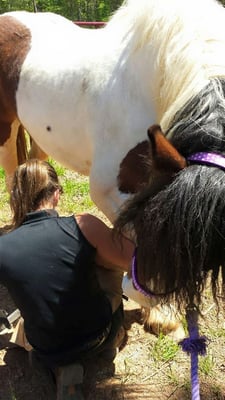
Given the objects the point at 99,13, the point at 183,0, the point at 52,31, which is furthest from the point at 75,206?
the point at 99,13

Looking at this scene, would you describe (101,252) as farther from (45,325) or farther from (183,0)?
(183,0)

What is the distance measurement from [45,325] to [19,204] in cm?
52

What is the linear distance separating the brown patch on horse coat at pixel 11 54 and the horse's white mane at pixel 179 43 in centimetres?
77

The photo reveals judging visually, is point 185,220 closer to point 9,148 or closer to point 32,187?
point 32,187

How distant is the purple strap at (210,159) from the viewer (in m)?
1.28

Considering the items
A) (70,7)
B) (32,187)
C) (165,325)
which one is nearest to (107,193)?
(32,187)

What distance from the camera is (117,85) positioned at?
2.13 metres

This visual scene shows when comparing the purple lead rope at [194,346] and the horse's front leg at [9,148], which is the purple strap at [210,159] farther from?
the horse's front leg at [9,148]

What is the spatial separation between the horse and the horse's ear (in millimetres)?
104

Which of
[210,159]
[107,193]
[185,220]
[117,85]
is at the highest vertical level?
[117,85]

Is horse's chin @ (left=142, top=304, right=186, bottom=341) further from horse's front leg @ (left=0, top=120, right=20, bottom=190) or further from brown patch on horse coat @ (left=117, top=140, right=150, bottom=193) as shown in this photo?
horse's front leg @ (left=0, top=120, right=20, bottom=190)

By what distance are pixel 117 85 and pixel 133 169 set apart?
1.27 ft

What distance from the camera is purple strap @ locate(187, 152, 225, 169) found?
4.21 ft

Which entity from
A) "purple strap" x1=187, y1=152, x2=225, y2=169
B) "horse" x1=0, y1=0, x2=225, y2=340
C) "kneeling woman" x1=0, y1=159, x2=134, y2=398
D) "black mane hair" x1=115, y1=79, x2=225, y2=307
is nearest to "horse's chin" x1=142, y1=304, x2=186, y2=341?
"kneeling woman" x1=0, y1=159, x2=134, y2=398
